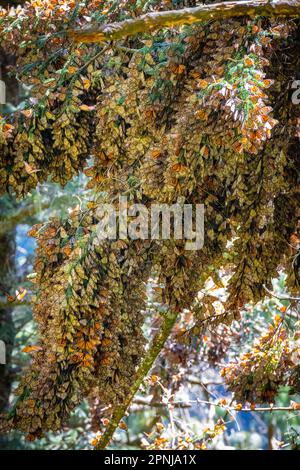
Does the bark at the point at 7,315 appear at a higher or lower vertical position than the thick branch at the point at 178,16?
lower

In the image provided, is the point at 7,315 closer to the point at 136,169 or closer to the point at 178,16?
the point at 136,169

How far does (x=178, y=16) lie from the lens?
8.75ft

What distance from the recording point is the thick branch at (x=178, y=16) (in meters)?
2.65

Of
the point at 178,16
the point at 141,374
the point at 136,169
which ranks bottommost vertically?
the point at 141,374

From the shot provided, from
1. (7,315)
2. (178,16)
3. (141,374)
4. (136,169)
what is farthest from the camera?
(7,315)

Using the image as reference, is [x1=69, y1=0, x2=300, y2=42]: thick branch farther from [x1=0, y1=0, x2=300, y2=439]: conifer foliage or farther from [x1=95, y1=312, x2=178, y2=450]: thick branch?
[x1=95, y1=312, x2=178, y2=450]: thick branch

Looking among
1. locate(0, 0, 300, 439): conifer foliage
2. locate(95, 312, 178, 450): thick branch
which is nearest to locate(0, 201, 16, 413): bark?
locate(95, 312, 178, 450): thick branch

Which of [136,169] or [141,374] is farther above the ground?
[136,169]

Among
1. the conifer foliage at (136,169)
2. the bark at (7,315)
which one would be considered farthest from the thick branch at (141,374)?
the bark at (7,315)

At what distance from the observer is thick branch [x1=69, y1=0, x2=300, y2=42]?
265cm

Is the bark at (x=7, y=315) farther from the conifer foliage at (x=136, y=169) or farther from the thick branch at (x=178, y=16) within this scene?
the thick branch at (x=178, y=16)

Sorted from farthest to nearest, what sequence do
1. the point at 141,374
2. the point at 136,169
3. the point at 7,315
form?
the point at 7,315
the point at 141,374
the point at 136,169

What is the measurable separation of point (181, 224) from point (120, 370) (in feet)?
2.95

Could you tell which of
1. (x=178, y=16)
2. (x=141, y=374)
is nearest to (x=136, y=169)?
(x=178, y=16)
